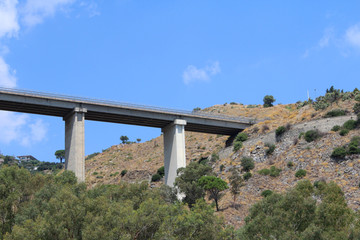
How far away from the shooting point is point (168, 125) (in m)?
76.2

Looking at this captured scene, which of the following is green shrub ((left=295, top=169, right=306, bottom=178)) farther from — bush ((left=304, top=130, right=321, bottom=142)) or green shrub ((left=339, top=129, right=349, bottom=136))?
green shrub ((left=339, top=129, right=349, bottom=136))

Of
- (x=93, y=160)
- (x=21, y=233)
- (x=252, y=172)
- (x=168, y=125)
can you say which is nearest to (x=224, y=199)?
(x=252, y=172)

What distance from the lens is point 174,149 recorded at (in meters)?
73.7

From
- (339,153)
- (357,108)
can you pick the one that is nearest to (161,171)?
(339,153)

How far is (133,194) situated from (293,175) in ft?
85.9

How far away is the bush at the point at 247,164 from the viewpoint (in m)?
69.5

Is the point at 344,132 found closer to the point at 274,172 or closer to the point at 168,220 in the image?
the point at 274,172

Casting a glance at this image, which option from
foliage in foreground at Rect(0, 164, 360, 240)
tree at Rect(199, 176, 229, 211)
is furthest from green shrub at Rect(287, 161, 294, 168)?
foliage in foreground at Rect(0, 164, 360, 240)

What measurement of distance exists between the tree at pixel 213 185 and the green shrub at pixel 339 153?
51.5 feet

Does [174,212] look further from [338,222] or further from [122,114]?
[122,114]

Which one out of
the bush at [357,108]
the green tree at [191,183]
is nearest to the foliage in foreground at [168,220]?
the green tree at [191,183]

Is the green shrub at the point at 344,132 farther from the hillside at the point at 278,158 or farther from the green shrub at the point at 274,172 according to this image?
the green shrub at the point at 274,172

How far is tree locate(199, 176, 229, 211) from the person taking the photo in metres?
57.8

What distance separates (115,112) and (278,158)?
25.4 m
